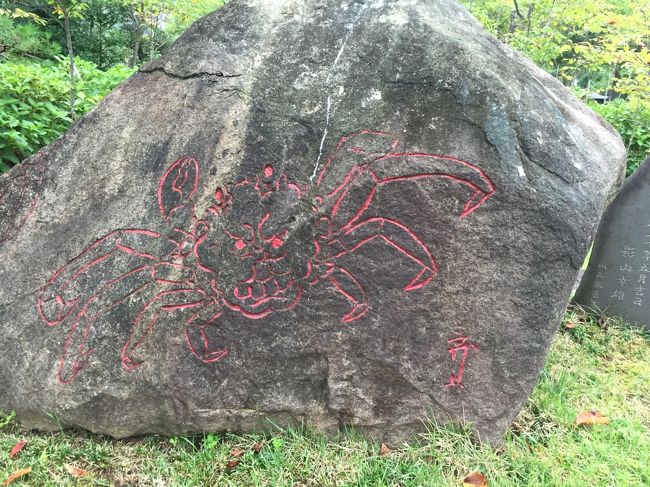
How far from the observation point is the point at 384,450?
2.40m

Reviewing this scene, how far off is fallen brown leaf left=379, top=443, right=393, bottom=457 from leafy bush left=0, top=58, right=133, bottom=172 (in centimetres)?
333

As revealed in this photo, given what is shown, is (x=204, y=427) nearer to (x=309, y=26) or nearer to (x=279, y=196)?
(x=279, y=196)

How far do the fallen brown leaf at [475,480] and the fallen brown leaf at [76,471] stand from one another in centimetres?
159

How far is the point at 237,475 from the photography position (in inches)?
90.3

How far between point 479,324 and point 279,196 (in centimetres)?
101

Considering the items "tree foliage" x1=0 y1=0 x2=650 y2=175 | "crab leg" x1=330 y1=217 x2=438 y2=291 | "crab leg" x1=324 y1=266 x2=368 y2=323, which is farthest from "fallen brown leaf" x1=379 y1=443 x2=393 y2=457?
"tree foliage" x1=0 y1=0 x2=650 y2=175

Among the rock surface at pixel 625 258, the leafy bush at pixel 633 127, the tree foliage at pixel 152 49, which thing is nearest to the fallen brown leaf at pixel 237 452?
the rock surface at pixel 625 258

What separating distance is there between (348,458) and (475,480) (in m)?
0.53

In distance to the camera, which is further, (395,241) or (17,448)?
(17,448)

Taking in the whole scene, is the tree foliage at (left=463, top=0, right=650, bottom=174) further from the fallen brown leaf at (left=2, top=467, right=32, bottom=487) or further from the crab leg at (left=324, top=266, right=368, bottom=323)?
the fallen brown leaf at (left=2, top=467, right=32, bottom=487)

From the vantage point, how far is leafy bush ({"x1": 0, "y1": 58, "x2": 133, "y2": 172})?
4.08 metres

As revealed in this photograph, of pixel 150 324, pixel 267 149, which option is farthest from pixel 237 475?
pixel 267 149

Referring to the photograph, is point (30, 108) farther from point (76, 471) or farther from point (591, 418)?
point (591, 418)

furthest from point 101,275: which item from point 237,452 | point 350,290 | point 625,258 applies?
point 625,258
